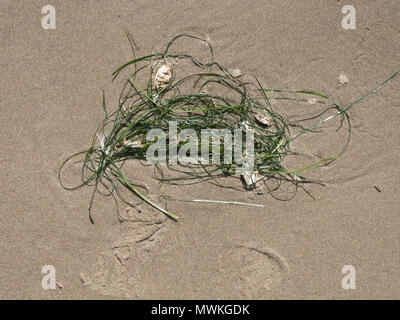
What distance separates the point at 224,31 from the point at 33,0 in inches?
53.5

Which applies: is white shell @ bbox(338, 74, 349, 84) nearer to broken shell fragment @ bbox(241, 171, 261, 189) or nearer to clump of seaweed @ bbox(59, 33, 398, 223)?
clump of seaweed @ bbox(59, 33, 398, 223)

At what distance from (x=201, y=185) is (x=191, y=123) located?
0.44 metres

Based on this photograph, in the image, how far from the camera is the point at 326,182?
304 cm

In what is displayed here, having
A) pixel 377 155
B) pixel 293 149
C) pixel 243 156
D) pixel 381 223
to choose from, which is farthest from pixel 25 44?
pixel 381 223

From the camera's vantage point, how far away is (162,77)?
3.01 metres

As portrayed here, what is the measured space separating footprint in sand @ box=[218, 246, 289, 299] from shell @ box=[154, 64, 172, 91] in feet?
4.09

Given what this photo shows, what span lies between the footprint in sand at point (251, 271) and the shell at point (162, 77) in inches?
Result: 49.1

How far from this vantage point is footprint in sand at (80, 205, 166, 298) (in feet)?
9.92

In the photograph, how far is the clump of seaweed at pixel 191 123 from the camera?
3035 mm

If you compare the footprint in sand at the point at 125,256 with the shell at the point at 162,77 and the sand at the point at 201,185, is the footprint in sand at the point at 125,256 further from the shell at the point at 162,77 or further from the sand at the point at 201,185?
the shell at the point at 162,77

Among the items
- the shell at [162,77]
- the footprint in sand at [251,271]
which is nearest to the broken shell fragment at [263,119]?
the shell at [162,77]
